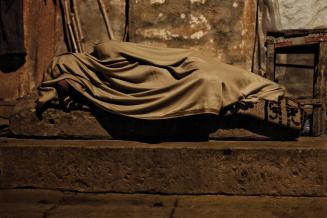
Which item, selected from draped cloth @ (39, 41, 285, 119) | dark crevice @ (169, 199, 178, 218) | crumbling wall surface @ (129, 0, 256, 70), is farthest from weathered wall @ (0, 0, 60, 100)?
dark crevice @ (169, 199, 178, 218)

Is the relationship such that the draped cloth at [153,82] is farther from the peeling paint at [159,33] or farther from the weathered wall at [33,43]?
the weathered wall at [33,43]

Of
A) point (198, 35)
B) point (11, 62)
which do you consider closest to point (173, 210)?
point (198, 35)

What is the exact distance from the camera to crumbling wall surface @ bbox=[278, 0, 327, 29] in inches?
247

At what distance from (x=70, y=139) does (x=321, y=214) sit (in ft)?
7.71

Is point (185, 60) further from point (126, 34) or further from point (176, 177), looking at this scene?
point (126, 34)

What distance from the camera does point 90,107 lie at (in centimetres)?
442

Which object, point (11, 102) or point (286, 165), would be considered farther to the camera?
point (11, 102)

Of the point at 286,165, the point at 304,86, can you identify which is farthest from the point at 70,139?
the point at 304,86

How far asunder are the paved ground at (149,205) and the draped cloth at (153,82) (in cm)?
76

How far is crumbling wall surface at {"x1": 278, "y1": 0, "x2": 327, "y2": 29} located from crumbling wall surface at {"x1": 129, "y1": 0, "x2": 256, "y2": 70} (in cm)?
61

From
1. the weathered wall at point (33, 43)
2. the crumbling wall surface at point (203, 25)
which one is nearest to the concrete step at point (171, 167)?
the crumbling wall surface at point (203, 25)

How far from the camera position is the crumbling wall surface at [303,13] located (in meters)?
6.27

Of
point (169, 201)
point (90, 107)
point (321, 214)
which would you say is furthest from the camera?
point (90, 107)

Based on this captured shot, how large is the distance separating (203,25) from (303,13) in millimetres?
1461
